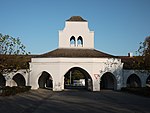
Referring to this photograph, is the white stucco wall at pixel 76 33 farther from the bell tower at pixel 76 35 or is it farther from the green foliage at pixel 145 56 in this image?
the green foliage at pixel 145 56

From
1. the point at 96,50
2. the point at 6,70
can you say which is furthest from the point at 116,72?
the point at 6,70

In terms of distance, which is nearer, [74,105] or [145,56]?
[74,105]

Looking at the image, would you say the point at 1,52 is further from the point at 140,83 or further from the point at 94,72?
the point at 140,83

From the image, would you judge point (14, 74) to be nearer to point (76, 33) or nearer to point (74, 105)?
point (76, 33)

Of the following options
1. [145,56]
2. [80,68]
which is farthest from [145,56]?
[80,68]

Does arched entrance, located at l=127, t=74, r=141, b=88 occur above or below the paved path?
above

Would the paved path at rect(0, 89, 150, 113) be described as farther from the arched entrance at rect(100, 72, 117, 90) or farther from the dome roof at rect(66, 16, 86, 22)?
the dome roof at rect(66, 16, 86, 22)

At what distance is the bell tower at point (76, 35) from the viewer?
45.3 m

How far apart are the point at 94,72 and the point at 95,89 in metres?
2.69

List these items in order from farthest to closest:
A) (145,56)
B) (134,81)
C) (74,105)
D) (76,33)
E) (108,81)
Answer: (134,81)
(76,33)
(108,81)
(145,56)
(74,105)

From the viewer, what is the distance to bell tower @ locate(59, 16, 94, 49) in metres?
45.3

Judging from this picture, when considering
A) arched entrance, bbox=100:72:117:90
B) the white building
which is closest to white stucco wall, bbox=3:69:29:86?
the white building

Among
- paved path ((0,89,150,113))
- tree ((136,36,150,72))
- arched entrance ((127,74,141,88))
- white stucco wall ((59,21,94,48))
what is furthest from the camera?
white stucco wall ((59,21,94,48))

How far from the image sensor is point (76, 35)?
4575cm
